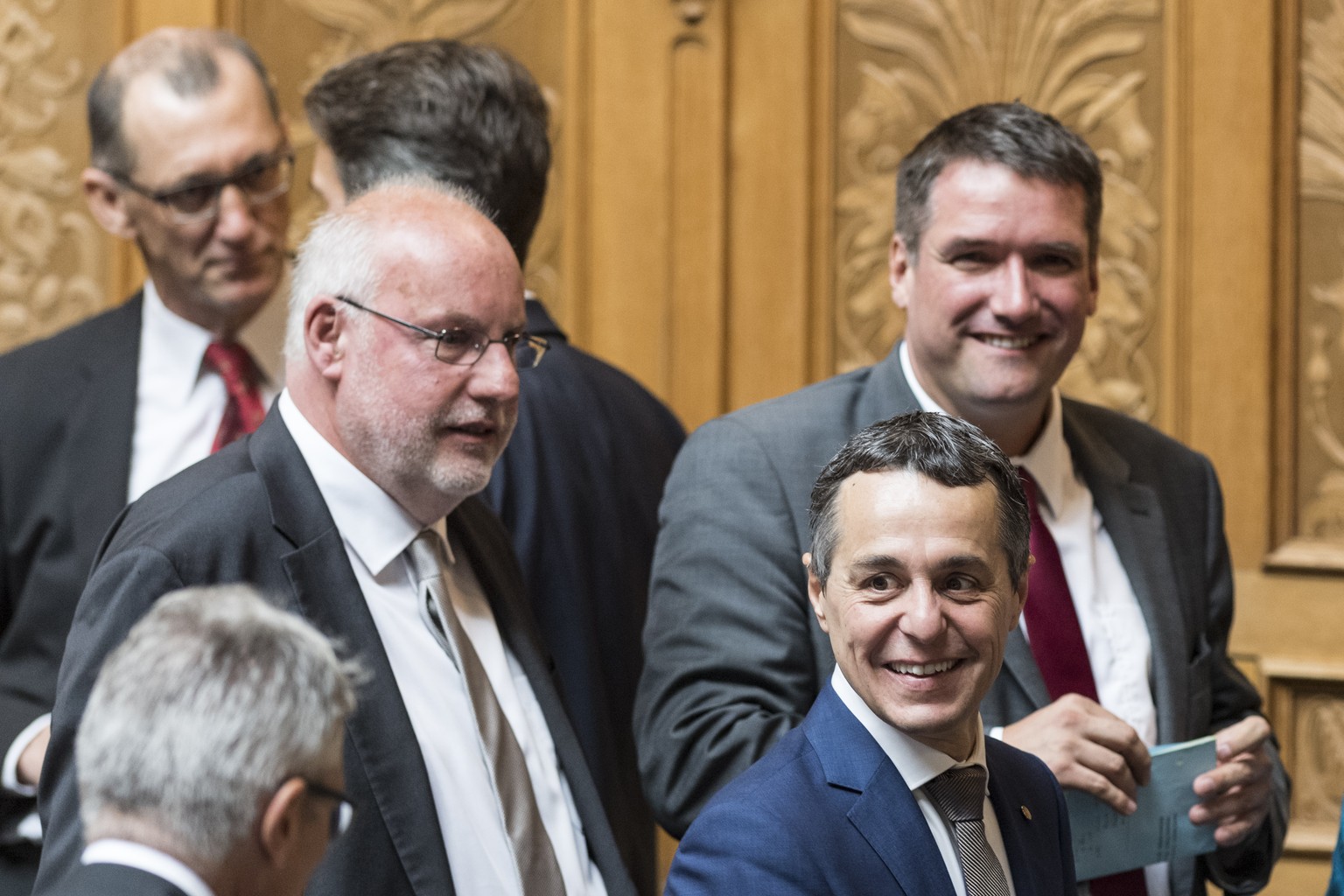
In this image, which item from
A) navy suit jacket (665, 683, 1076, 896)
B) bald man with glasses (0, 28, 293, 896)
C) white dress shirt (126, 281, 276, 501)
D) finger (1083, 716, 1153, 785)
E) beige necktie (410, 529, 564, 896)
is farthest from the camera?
white dress shirt (126, 281, 276, 501)

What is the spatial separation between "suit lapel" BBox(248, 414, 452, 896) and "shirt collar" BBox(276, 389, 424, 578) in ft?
0.11

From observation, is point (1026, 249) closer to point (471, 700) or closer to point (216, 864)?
point (471, 700)

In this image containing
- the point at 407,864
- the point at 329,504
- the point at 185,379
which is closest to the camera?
the point at 407,864

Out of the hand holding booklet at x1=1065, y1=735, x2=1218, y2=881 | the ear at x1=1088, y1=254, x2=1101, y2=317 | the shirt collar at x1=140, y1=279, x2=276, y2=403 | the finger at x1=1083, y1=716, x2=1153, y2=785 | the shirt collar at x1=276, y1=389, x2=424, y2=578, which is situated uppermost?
the ear at x1=1088, y1=254, x2=1101, y2=317

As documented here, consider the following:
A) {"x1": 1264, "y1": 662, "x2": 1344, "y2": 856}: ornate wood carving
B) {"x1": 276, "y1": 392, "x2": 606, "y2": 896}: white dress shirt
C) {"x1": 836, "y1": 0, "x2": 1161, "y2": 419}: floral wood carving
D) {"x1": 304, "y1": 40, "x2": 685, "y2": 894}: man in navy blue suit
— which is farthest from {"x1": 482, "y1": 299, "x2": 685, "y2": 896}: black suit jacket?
{"x1": 1264, "y1": 662, "x2": 1344, "y2": 856}: ornate wood carving

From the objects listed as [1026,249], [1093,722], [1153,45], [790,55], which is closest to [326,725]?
[1093,722]

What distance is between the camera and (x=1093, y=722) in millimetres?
2113

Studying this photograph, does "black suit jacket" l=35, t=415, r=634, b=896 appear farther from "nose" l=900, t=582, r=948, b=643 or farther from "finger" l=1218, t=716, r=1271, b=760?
"finger" l=1218, t=716, r=1271, b=760

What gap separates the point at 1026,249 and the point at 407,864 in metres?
1.22

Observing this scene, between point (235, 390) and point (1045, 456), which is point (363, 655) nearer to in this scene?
point (1045, 456)

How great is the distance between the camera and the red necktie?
2.96 m

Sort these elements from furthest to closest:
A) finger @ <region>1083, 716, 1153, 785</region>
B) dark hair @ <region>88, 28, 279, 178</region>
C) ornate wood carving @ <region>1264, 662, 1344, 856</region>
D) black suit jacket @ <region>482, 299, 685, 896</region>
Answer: ornate wood carving @ <region>1264, 662, 1344, 856</region> < dark hair @ <region>88, 28, 279, 178</region> < black suit jacket @ <region>482, 299, 685, 896</region> < finger @ <region>1083, 716, 1153, 785</region>


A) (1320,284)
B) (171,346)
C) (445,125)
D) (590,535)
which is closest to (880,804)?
(590,535)

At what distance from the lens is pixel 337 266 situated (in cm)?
209
